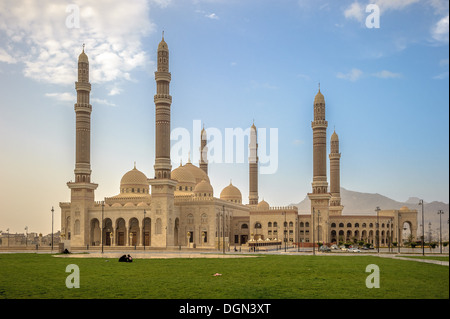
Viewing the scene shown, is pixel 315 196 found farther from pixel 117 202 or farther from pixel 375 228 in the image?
pixel 117 202

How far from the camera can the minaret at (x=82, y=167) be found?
8362cm

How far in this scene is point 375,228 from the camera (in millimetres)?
99438

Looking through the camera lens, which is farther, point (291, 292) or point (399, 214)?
point (399, 214)

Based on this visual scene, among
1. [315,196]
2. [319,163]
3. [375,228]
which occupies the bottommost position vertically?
[375,228]

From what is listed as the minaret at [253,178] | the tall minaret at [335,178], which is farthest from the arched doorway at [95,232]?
the tall minaret at [335,178]

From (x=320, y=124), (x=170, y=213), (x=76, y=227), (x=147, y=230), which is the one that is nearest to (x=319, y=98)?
(x=320, y=124)

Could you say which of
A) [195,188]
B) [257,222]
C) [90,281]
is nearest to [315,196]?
[257,222]

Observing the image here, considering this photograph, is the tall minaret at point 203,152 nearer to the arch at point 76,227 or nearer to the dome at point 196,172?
the dome at point 196,172

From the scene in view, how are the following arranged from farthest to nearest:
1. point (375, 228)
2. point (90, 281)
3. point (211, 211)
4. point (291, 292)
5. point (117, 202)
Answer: point (375, 228)
point (117, 202)
point (211, 211)
point (90, 281)
point (291, 292)

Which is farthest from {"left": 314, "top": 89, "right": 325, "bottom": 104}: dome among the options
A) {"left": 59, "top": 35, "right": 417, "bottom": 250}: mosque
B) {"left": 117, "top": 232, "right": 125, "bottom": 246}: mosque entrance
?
{"left": 117, "top": 232, "right": 125, "bottom": 246}: mosque entrance

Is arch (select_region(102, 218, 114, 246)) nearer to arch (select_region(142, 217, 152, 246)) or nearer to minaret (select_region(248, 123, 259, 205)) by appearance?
arch (select_region(142, 217, 152, 246))

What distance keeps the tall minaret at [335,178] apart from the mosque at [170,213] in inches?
394

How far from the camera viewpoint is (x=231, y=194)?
108 metres
